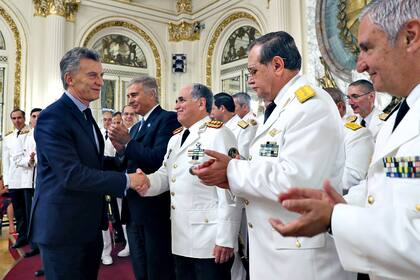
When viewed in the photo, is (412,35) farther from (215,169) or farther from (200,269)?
(200,269)

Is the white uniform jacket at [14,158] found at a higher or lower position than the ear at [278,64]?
lower

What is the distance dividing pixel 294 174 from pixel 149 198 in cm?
117

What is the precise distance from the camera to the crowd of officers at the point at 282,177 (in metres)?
0.75

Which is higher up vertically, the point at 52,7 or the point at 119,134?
the point at 52,7

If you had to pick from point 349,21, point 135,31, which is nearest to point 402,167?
point 349,21

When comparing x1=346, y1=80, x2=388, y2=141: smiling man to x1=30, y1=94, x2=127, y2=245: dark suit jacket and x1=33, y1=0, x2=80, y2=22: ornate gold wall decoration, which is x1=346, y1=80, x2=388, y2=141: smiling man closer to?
x1=30, y1=94, x2=127, y2=245: dark suit jacket

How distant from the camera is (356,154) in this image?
2.15 metres

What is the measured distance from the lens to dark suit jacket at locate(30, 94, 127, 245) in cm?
162

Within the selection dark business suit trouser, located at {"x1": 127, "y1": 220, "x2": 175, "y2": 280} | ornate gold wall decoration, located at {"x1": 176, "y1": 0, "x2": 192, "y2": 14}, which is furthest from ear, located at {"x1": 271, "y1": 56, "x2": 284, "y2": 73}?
ornate gold wall decoration, located at {"x1": 176, "y1": 0, "x2": 192, "y2": 14}

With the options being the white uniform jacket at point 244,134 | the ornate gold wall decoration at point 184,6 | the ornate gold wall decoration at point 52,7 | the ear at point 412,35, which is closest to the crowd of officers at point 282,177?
the ear at point 412,35

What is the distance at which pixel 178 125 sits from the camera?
7.75 feet

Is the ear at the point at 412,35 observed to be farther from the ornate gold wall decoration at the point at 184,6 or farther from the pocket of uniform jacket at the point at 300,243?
the ornate gold wall decoration at the point at 184,6

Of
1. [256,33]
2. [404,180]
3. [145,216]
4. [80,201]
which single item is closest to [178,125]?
[145,216]

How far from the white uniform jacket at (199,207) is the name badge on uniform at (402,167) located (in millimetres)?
1115
